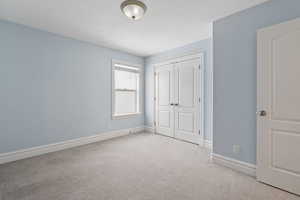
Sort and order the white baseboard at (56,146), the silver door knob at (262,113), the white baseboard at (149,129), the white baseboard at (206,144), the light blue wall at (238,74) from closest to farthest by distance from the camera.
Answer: the silver door knob at (262,113) → the light blue wall at (238,74) → the white baseboard at (56,146) → the white baseboard at (206,144) → the white baseboard at (149,129)

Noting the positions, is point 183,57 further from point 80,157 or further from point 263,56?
point 80,157

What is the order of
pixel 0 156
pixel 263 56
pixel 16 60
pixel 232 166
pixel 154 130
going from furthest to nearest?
pixel 154 130 < pixel 16 60 < pixel 0 156 < pixel 232 166 < pixel 263 56

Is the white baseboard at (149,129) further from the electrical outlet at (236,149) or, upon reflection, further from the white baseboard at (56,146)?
the electrical outlet at (236,149)

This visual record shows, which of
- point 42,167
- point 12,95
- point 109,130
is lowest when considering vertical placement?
point 42,167

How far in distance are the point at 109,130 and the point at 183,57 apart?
2.89m

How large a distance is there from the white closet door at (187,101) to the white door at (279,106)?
1.65 meters

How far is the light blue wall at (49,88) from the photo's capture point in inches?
104

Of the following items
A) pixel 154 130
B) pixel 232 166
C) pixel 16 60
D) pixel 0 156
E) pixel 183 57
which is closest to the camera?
pixel 232 166

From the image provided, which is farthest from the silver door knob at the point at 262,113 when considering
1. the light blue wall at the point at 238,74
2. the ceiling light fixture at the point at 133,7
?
the ceiling light fixture at the point at 133,7

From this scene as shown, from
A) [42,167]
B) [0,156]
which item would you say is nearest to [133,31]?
[42,167]

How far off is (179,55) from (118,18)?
6.57 feet

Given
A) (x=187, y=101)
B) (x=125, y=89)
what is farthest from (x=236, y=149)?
(x=125, y=89)

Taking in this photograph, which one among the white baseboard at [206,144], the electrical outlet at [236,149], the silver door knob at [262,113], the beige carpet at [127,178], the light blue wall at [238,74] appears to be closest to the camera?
the beige carpet at [127,178]

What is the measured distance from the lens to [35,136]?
2900 millimetres
